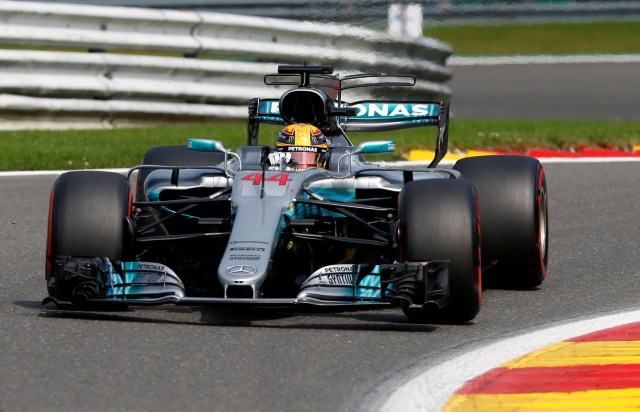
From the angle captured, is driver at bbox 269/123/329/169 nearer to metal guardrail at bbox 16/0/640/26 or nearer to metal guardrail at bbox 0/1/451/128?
metal guardrail at bbox 0/1/451/128

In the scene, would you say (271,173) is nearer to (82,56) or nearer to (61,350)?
(61,350)

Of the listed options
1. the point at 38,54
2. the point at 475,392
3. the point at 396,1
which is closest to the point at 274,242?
the point at 475,392

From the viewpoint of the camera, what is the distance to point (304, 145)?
7441mm

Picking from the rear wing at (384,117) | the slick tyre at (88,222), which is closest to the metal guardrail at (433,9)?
the rear wing at (384,117)

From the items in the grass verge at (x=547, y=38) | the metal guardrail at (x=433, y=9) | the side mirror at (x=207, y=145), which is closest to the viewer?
the side mirror at (x=207, y=145)

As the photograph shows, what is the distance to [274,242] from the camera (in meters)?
6.46

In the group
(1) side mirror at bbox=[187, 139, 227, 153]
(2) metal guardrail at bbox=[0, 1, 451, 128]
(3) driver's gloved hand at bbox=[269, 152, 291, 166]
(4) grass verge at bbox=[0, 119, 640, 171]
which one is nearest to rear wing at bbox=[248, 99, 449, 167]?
(3) driver's gloved hand at bbox=[269, 152, 291, 166]

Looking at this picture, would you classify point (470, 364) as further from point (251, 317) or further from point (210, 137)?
point (210, 137)

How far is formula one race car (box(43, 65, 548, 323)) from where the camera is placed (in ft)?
20.7

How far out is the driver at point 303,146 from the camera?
7426 mm

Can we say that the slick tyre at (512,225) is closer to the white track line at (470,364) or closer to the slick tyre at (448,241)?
the white track line at (470,364)

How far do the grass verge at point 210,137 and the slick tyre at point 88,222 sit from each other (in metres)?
5.09

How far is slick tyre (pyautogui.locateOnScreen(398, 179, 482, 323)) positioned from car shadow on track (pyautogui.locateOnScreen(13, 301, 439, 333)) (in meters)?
0.13

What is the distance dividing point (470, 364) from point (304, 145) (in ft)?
7.08
